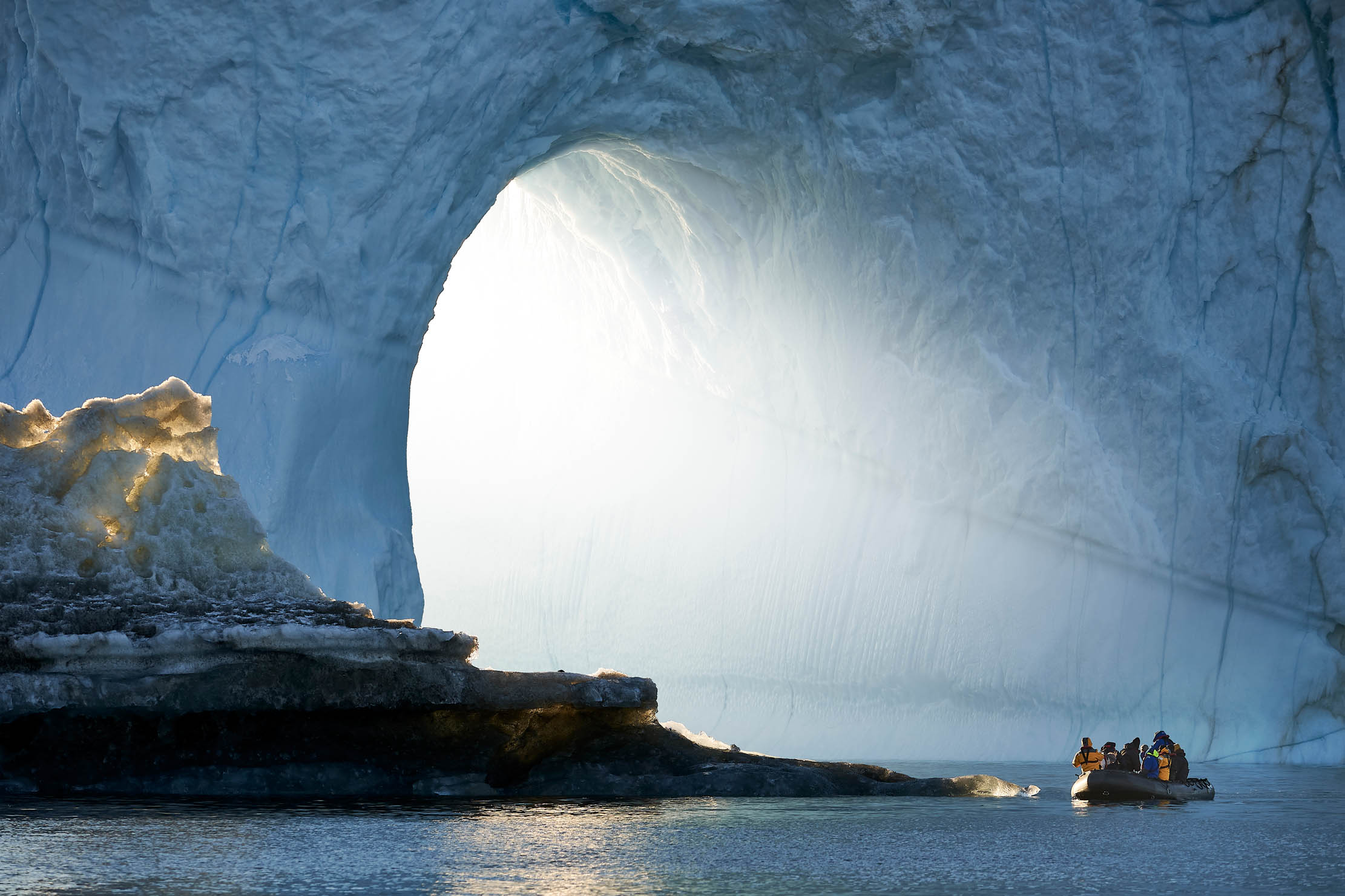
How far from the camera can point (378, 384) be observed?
37.1 feet

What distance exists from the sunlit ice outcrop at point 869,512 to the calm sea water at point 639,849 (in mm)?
6980

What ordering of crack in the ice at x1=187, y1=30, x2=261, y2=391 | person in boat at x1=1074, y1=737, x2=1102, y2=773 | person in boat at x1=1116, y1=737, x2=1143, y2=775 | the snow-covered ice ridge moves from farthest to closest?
1. crack in the ice at x1=187, y1=30, x2=261, y2=391
2. person in boat at x1=1116, y1=737, x2=1143, y2=775
3. person in boat at x1=1074, y1=737, x2=1102, y2=773
4. the snow-covered ice ridge

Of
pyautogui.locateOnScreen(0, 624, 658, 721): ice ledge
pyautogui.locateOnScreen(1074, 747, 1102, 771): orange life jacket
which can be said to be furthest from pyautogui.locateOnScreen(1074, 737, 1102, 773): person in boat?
pyautogui.locateOnScreen(0, 624, 658, 721): ice ledge

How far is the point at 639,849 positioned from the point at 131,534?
3.44m

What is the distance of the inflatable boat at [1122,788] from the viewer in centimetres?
880

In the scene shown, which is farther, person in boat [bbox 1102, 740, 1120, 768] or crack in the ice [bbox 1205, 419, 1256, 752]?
crack in the ice [bbox 1205, 419, 1256, 752]

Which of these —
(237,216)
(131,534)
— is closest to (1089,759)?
(131,534)

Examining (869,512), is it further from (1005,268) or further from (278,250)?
(278,250)

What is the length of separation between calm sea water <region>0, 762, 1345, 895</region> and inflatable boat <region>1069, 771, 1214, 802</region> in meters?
1.53

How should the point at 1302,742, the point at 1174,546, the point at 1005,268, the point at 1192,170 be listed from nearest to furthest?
the point at 1005,268 → the point at 1192,170 → the point at 1174,546 → the point at 1302,742

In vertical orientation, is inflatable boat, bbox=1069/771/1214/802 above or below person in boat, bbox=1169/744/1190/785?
below

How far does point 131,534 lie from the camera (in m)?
6.95

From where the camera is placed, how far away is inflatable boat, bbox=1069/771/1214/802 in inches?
347

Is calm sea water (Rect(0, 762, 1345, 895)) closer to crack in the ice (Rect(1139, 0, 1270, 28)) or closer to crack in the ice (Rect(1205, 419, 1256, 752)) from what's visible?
crack in the ice (Rect(1205, 419, 1256, 752))
